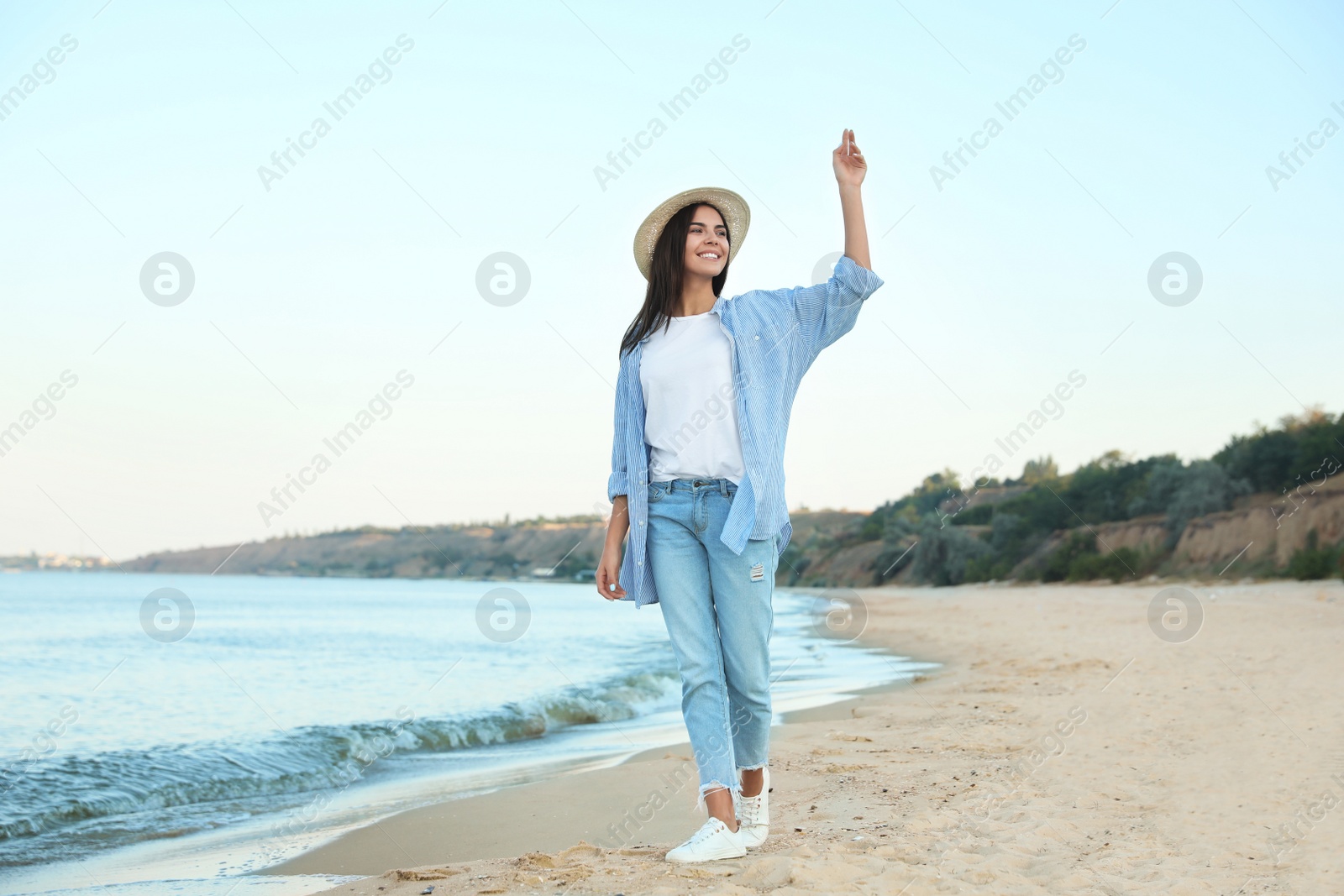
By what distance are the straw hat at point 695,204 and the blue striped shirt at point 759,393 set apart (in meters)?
0.32

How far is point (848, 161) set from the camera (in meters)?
2.74

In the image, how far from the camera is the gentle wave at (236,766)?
471 centimetres

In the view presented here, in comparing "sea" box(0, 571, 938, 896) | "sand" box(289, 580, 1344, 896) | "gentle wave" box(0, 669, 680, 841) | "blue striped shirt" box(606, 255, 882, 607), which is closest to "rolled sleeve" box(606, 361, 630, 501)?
"blue striped shirt" box(606, 255, 882, 607)

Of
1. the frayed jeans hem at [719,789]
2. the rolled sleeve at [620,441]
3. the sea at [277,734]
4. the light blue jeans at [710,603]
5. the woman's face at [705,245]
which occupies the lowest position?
the sea at [277,734]

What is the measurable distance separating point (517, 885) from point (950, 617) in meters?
17.0

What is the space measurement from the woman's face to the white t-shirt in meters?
0.18

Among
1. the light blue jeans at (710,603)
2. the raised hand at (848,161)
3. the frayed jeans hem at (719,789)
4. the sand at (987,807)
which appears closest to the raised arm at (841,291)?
the raised hand at (848,161)

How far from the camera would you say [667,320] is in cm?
289

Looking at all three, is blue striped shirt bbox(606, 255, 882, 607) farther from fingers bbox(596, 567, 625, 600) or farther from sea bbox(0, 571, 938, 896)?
sea bbox(0, 571, 938, 896)

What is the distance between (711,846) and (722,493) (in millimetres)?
975

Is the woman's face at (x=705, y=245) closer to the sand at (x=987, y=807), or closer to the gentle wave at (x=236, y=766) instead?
the sand at (x=987, y=807)

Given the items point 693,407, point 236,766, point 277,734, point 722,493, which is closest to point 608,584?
point 722,493

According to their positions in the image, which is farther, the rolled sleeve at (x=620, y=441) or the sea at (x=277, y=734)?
the sea at (x=277, y=734)

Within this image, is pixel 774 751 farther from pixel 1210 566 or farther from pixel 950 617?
pixel 1210 566
